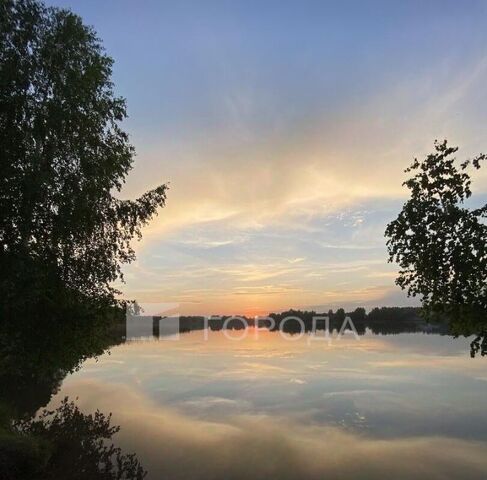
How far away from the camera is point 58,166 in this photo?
22.0 m

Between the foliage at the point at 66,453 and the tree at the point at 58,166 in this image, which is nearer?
the foliage at the point at 66,453

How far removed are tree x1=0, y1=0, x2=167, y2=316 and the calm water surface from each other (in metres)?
8.16

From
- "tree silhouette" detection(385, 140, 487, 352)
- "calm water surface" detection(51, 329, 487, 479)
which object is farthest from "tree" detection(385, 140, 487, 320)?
"calm water surface" detection(51, 329, 487, 479)

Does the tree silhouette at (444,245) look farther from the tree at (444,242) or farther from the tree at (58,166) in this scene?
the tree at (58,166)

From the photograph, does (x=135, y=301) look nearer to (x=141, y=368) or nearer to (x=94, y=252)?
(x=94, y=252)

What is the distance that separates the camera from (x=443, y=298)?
548 inches

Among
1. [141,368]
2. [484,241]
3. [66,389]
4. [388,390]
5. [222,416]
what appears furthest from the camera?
A: [141,368]

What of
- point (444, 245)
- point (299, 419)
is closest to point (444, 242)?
point (444, 245)

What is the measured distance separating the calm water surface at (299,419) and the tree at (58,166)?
8.16 meters

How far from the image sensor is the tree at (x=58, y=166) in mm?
20047

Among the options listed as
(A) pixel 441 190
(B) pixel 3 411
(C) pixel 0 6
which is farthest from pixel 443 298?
(C) pixel 0 6

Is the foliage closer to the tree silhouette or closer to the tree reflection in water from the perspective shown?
the tree reflection in water

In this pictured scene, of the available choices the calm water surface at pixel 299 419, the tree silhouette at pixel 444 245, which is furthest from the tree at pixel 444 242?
the calm water surface at pixel 299 419

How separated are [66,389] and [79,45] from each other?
26411mm
